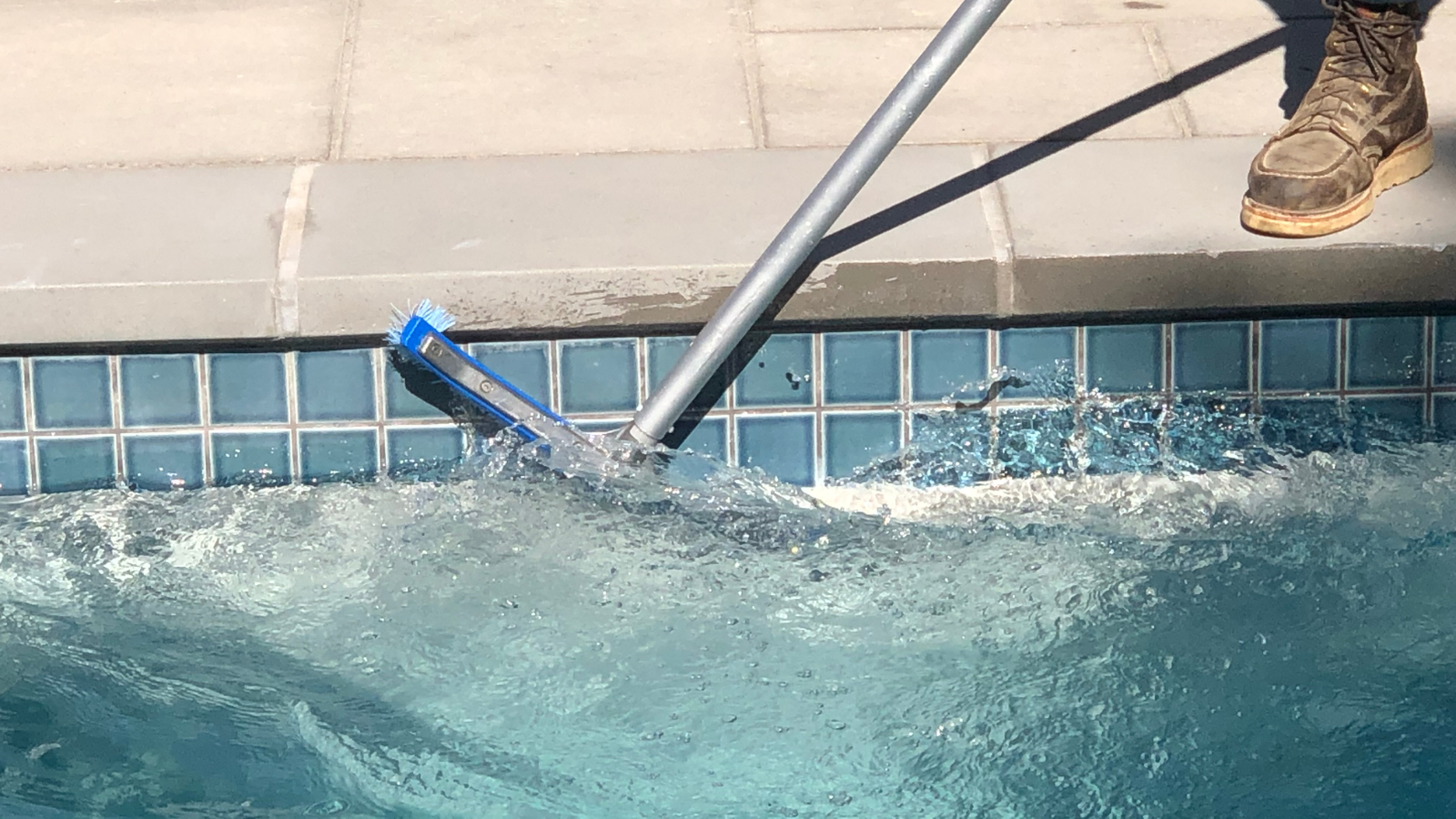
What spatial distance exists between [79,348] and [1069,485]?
5.01 feet

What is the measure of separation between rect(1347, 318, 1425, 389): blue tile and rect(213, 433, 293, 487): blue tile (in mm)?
1660

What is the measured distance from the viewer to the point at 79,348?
8.43ft

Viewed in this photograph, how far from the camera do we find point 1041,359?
2639mm

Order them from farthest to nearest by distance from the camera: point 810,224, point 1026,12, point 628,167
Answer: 1. point 1026,12
2. point 628,167
3. point 810,224

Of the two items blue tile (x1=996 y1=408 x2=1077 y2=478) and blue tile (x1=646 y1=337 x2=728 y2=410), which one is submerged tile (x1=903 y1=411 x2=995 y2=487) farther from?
blue tile (x1=646 y1=337 x2=728 y2=410)

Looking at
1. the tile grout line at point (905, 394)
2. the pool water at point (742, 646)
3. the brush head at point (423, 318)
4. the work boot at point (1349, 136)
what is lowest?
the pool water at point (742, 646)

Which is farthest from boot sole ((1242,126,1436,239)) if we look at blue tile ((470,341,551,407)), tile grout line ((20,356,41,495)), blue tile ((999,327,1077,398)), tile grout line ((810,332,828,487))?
tile grout line ((20,356,41,495))

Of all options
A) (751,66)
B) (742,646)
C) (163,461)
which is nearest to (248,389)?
(163,461)

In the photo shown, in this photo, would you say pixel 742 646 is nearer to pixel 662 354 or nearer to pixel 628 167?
pixel 662 354

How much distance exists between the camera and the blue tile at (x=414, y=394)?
2.62m

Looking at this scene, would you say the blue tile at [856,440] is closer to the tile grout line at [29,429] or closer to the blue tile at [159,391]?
the blue tile at [159,391]

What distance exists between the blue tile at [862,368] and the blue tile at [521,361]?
432 millimetres

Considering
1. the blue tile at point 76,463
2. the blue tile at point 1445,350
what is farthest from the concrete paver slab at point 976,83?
the blue tile at point 76,463

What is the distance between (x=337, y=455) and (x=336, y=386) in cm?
11
